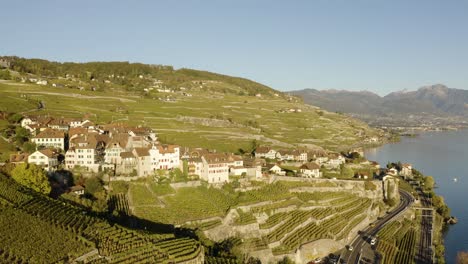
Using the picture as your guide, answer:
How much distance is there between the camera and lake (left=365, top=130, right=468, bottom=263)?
53572mm

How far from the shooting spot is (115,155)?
46.0 meters

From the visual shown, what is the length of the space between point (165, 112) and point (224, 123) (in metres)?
12.6

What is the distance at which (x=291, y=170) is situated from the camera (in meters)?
61.8

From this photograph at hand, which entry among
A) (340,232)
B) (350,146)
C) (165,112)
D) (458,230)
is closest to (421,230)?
(458,230)

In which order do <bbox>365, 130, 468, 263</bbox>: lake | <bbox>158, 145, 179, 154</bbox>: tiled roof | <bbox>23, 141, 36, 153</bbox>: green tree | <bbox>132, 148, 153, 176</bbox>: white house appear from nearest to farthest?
<bbox>132, 148, 153, 176</bbox>: white house < <bbox>23, 141, 36, 153</bbox>: green tree < <bbox>158, 145, 179, 154</bbox>: tiled roof < <bbox>365, 130, 468, 263</bbox>: lake

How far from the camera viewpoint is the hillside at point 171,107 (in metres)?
71.8

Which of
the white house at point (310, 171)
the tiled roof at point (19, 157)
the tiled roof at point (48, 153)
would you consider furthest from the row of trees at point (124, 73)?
the tiled roof at point (48, 153)

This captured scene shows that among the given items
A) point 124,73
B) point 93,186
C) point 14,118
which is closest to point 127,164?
point 93,186

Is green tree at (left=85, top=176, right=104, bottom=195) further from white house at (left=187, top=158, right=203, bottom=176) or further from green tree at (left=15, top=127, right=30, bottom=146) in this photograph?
green tree at (left=15, top=127, right=30, bottom=146)

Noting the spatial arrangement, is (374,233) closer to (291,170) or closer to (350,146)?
(291,170)

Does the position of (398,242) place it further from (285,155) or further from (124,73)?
(124,73)

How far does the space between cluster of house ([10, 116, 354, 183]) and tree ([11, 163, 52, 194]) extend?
5.34 meters

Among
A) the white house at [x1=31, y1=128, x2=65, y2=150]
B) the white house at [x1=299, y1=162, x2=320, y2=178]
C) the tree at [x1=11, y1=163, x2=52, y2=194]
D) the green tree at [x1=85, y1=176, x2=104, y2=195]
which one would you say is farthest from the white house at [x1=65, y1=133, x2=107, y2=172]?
the white house at [x1=299, y1=162, x2=320, y2=178]

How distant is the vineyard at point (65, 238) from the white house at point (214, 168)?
15.6m
